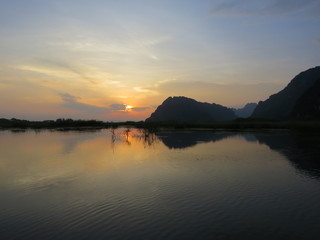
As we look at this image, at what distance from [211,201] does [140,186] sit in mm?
4493

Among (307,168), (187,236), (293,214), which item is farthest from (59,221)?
(307,168)

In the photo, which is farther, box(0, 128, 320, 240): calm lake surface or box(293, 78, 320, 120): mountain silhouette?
box(293, 78, 320, 120): mountain silhouette

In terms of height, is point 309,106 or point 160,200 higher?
point 309,106

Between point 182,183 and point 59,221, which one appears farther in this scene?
point 182,183

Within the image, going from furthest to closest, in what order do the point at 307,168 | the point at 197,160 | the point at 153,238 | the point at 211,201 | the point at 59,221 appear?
the point at 197,160
the point at 307,168
the point at 211,201
the point at 59,221
the point at 153,238

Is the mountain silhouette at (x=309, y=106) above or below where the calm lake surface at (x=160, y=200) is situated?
above

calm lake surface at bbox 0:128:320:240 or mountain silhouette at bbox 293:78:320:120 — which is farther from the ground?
mountain silhouette at bbox 293:78:320:120

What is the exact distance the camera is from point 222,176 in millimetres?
18656

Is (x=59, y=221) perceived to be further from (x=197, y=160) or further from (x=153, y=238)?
(x=197, y=160)

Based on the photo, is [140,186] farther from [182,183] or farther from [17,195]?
[17,195]

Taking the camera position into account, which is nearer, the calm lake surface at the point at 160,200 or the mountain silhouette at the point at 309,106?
the calm lake surface at the point at 160,200

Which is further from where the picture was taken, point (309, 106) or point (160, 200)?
point (309, 106)

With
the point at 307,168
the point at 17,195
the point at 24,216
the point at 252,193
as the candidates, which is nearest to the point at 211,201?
the point at 252,193

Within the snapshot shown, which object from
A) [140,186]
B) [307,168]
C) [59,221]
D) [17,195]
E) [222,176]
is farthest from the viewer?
[307,168]
